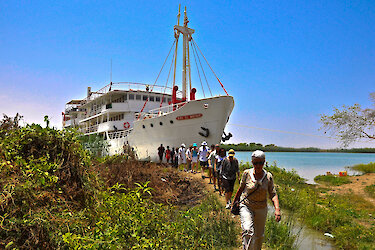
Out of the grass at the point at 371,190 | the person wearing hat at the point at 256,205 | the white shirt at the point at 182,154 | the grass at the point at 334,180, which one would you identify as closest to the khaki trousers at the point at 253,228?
the person wearing hat at the point at 256,205

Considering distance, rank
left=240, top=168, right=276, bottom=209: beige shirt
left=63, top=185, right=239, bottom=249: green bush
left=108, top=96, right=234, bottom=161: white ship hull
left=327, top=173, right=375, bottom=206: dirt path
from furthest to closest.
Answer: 1. left=108, top=96, right=234, bottom=161: white ship hull
2. left=327, top=173, right=375, bottom=206: dirt path
3. left=240, top=168, right=276, bottom=209: beige shirt
4. left=63, top=185, right=239, bottom=249: green bush

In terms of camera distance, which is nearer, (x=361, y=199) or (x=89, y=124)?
(x=361, y=199)

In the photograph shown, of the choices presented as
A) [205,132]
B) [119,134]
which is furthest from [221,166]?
[119,134]

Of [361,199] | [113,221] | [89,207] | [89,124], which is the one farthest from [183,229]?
[89,124]

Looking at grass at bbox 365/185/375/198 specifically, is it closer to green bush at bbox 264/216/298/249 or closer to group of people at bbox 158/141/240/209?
group of people at bbox 158/141/240/209

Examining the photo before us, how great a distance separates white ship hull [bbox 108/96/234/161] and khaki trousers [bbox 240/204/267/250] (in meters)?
12.7

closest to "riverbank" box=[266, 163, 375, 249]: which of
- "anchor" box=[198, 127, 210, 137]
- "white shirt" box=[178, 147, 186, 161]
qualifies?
"white shirt" box=[178, 147, 186, 161]

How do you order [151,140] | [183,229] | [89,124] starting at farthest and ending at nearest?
[89,124] < [151,140] < [183,229]

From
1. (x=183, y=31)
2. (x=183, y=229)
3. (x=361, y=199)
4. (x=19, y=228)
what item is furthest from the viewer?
(x=183, y=31)

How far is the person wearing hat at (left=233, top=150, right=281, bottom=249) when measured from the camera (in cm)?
370

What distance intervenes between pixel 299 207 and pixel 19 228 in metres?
7.78

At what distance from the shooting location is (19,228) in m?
3.22

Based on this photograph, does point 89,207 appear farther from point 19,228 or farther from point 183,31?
point 183,31

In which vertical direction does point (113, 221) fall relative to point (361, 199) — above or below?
above
